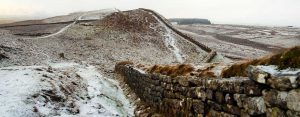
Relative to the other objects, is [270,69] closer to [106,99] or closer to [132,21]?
[106,99]

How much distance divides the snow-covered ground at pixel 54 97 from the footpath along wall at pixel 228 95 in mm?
2767

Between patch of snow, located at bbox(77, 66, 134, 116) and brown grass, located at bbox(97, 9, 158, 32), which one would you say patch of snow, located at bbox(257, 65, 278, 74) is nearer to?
patch of snow, located at bbox(77, 66, 134, 116)

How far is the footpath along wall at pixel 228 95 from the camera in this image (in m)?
6.96

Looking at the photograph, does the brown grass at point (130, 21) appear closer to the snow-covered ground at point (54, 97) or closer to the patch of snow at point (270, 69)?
the snow-covered ground at point (54, 97)

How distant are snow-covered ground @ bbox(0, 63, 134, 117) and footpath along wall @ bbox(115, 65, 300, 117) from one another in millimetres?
2767

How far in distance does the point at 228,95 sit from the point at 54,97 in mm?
10902

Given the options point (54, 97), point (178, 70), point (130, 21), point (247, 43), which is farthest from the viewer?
point (247, 43)

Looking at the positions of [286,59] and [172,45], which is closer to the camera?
[286,59]

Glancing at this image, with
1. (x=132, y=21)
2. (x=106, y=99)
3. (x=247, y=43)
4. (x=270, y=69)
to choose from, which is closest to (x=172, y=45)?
(x=132, y=21)

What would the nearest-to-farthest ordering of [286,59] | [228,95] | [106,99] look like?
1. [286,59]
2. [228,95]
3. [106,99]

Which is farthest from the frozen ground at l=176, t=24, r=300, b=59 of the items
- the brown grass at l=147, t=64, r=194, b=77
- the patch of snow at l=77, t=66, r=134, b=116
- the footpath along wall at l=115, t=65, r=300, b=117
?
the footpath along wall at l=115, t=65, r=300, b=117

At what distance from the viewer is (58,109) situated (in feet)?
55.1

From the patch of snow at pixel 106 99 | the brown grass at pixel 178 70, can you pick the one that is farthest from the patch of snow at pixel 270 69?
the patch of snow at pixel 106 99

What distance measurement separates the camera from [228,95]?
31.2 ft
